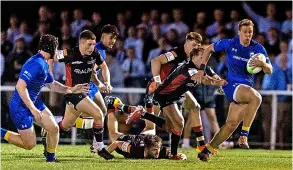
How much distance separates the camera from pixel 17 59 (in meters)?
20.0

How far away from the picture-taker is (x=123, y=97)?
19094 mm

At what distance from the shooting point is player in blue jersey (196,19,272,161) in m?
13.6

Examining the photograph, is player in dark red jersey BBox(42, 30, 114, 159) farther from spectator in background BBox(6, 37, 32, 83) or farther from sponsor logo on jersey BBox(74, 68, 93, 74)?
spectator in background BBox(6, 37, 32, 83)

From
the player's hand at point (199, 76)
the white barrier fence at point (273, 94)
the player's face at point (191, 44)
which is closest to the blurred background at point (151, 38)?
the white barrier fence at point (273, 94)

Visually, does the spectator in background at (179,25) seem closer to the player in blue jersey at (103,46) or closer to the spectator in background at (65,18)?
the spectator in background at (65,18)

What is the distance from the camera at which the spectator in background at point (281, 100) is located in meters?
18.9

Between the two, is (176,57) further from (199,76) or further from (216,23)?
(216,23)

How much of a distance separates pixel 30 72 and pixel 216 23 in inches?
326

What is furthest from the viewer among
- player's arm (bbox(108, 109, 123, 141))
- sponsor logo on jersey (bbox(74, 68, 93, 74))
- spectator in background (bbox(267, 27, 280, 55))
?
spectator in background (bbox(267, 27, 280, 55))

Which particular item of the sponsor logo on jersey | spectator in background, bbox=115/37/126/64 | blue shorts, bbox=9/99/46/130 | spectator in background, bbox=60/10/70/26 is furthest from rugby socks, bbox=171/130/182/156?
spectator in background, bbox=60/10/70/26

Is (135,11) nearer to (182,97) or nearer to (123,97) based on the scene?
(123,97)

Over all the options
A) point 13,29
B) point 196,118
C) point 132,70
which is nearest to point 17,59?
point 13,29

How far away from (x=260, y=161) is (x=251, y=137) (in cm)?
463

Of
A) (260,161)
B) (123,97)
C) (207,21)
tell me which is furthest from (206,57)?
(207,21)
